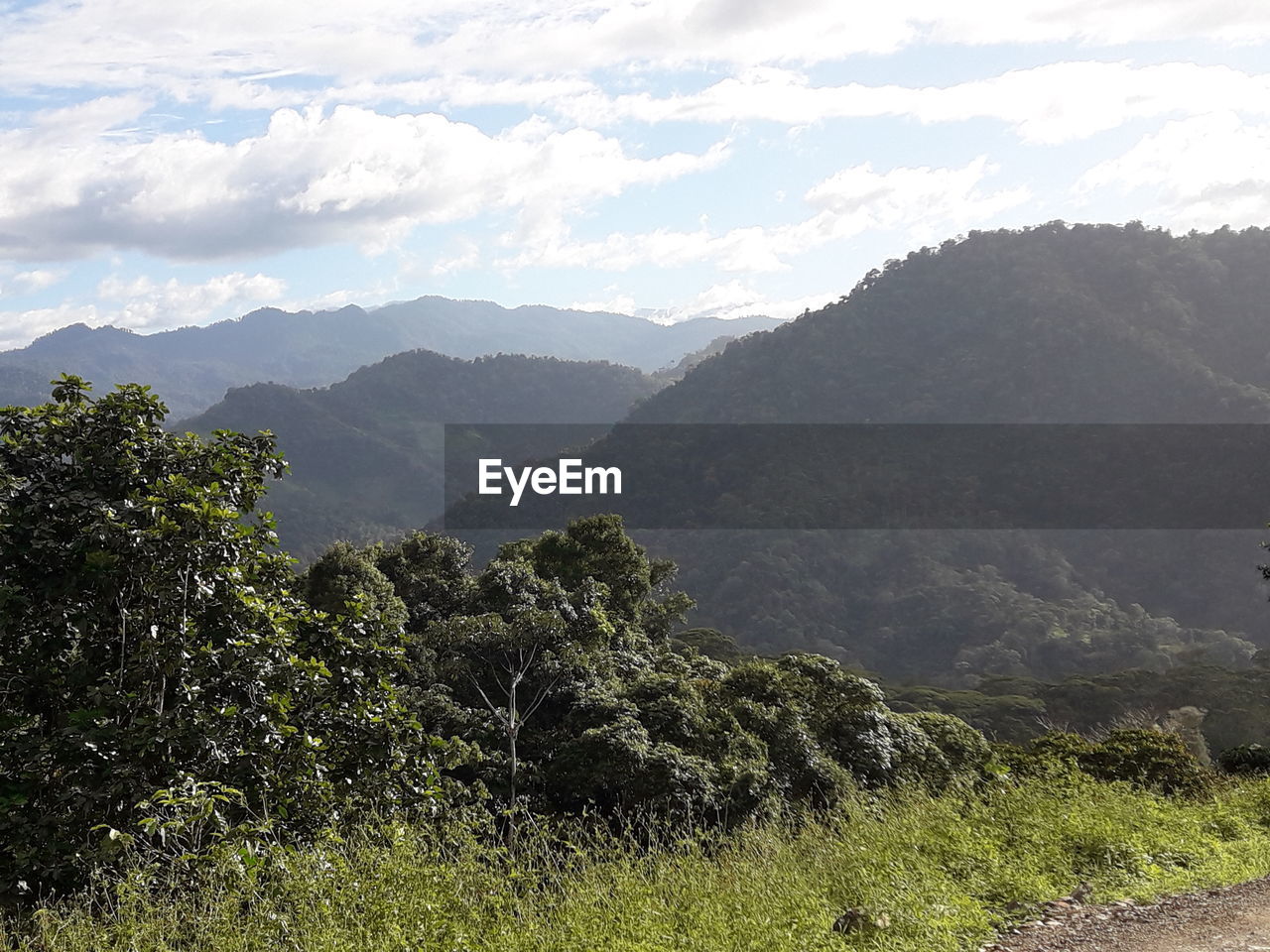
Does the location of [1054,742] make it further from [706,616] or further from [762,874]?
[706,616]

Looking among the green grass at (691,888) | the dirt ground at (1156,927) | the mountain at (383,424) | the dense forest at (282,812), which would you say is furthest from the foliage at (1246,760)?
the mountain at (383,424)

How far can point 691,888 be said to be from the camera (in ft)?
18.0

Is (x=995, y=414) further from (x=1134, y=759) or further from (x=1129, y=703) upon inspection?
(x=1134, y=759)

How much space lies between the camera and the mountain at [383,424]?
519 feet

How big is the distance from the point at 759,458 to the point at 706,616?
95.3 feet

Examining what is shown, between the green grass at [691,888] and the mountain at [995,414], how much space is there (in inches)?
2787

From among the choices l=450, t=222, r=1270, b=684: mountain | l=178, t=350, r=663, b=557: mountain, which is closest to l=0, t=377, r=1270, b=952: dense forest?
l=450, t=222, r=1270, b=684: mountain

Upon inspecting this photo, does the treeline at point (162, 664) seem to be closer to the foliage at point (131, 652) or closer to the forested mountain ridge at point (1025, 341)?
the foliage at point (131, 652)

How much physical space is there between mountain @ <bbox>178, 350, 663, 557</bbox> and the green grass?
136 metres

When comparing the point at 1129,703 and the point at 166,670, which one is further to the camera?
the point at 1129,703

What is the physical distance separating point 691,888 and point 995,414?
383 ft

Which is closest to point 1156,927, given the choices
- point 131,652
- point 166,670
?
point 166,670

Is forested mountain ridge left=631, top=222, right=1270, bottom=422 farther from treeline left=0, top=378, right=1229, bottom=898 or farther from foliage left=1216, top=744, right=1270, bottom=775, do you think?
treeline left=0, top=378, right=1229, bottom=898

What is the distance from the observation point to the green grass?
4766mm
